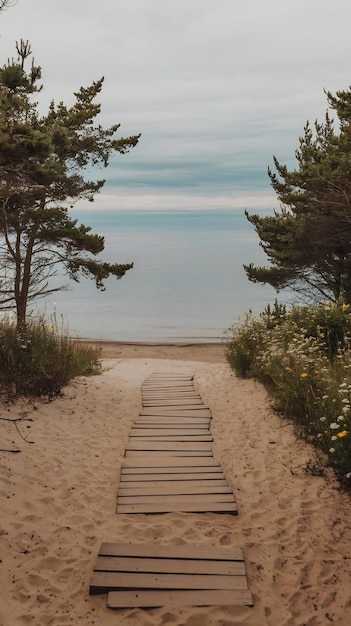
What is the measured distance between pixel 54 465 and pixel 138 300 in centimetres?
4449

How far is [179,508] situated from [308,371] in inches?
127

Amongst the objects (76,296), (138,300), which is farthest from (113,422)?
(76,296)

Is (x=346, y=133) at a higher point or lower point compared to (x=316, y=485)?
higher

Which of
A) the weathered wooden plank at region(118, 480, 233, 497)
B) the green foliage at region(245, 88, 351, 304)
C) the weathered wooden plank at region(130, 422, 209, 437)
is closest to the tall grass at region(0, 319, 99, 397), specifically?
the weathered wooden plank at region(130, 422, 209, 437)

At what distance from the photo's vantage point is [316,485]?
4.88 m

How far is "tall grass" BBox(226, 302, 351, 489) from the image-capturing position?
16.3 ft

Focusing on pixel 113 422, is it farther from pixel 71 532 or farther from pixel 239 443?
pixel 71 532

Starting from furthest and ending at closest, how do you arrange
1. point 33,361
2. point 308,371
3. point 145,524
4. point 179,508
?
point 33,361 → point 308,371 → point 179,508 → point 145,524

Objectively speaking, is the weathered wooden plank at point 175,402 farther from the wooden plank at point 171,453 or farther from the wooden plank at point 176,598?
the wooden plank at point 176,598

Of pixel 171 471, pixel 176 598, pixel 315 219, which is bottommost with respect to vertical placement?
pixel 176 598

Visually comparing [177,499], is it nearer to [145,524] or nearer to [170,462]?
[145,524]

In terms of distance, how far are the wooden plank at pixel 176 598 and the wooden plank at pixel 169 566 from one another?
0.20 meters

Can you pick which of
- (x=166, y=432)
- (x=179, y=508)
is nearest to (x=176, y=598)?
(x=179, y=508)

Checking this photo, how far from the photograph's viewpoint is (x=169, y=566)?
3.54 m
